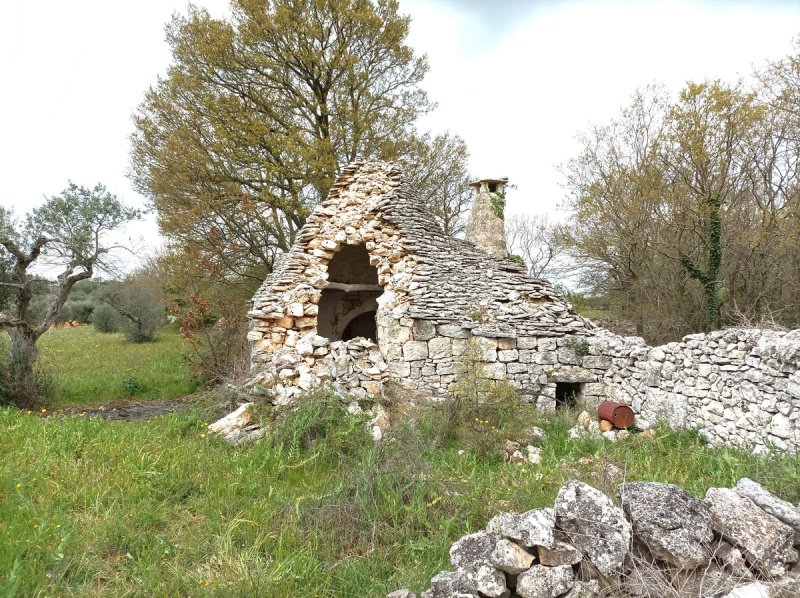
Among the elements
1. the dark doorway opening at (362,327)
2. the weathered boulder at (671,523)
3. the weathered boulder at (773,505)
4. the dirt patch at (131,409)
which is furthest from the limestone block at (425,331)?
the dark doorway opening at (362,327)

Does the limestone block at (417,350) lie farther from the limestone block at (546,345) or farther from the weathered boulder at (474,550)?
the weathered boulder at (474,550)

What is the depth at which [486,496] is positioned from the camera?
157 inches

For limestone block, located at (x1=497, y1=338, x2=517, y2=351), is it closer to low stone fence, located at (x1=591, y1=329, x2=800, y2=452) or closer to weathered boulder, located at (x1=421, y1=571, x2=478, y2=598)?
low stone fence, located at (x1=591, y1=329, x2=800, y2=452)

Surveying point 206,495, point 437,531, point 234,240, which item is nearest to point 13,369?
point 234,240

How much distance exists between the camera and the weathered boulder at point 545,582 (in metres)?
2.54

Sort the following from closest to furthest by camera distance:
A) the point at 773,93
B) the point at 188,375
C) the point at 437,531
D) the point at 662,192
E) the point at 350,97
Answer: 1. the point at 437,531
2. the point at 773,93
3. the point at 662,192
4. the point at 188,375
5. the point at 350,97

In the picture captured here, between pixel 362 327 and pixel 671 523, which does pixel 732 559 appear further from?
pixel 362 327

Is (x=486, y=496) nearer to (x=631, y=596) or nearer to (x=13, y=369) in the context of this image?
(x=631, y=596)

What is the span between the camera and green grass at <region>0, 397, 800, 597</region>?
3.01m

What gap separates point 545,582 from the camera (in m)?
2.57

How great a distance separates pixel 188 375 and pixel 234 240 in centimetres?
407

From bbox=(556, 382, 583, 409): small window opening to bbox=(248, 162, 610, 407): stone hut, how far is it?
0.06 ft

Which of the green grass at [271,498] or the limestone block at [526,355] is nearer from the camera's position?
the green grass at [271,498]

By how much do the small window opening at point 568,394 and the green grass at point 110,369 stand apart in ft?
29.9
